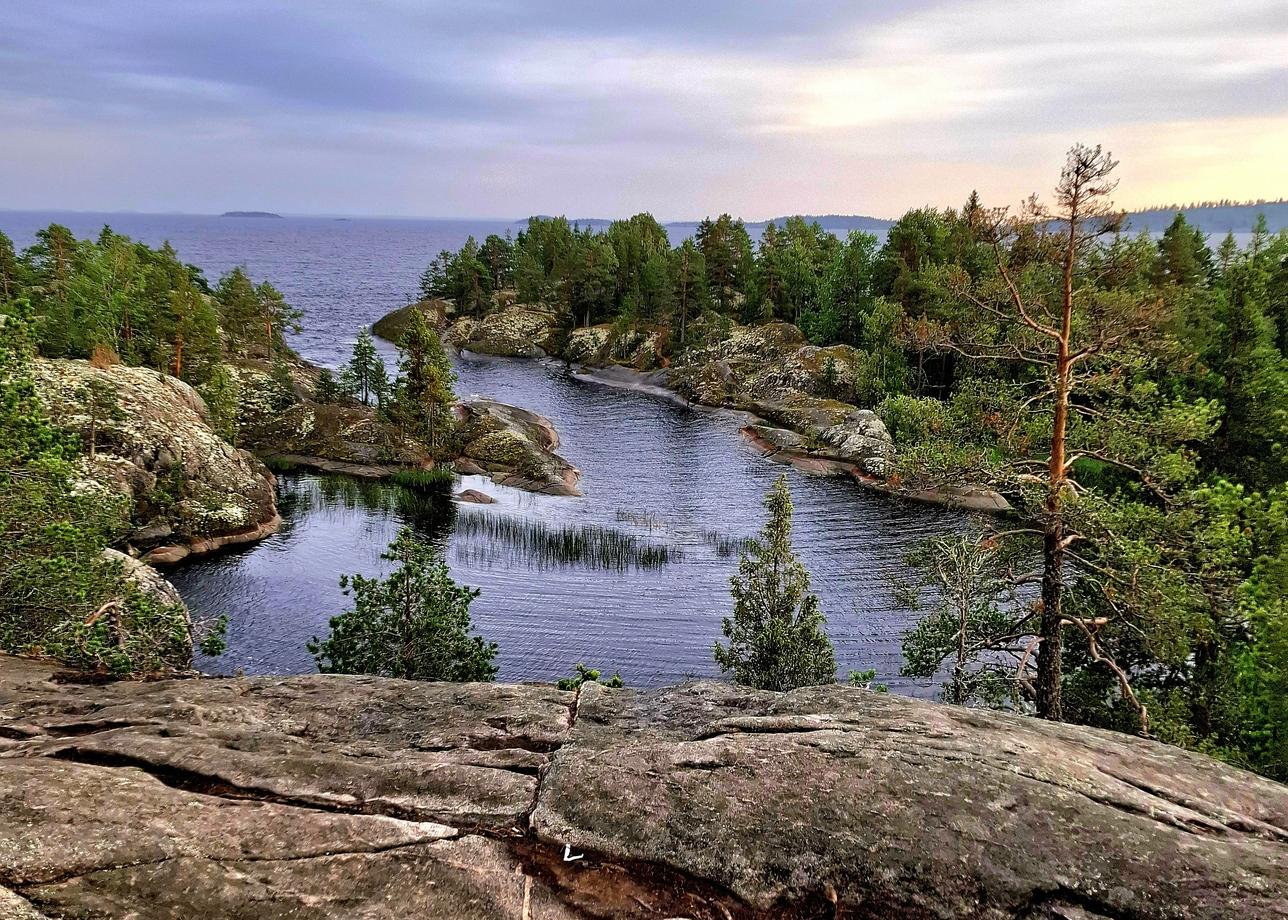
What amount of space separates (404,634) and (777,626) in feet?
Answer: 43.0

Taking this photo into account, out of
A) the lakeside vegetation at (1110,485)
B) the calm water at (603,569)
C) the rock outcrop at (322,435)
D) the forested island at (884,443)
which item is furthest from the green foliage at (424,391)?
the lakeside vegetation at (1110,485)

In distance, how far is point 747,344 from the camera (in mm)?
111438

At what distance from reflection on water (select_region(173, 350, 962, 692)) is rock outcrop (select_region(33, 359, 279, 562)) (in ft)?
8.52

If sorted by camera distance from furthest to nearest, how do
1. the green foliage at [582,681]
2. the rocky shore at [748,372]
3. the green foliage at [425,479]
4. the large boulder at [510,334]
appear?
the large boulder at [510,334], the rocky shore at [748,372], the green foliage at [425,479], the green foliage at [582,681]

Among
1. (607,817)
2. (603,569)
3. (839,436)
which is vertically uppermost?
(607,817)

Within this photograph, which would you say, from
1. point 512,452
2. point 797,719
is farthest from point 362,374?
point 797,719

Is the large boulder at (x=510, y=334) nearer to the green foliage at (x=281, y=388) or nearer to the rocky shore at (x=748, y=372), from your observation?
the rocky shore at (x=748, y=372)

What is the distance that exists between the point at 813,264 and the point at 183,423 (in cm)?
9396

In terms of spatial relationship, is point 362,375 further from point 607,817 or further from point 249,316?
point 607,817

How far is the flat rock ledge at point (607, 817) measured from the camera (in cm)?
803

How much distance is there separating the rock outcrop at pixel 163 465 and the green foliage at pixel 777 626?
121 feet

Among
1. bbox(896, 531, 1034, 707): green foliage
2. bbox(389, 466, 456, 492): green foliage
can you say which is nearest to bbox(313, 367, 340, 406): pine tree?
bbox(389, 466, 456, 492): green foliage

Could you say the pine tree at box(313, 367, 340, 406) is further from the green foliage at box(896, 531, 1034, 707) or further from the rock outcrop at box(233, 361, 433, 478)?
the green foliage at box(896, 531, 1034, 707)

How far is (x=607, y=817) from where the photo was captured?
9414 millimetres
